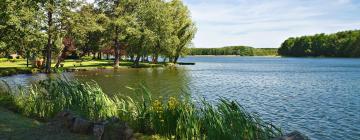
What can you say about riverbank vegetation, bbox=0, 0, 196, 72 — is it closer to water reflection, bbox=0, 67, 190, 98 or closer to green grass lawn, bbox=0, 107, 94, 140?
water reflection, bbox=0, 67, 190, 98

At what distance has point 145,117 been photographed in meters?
14.1

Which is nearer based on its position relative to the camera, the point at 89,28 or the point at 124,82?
the point at 124,82

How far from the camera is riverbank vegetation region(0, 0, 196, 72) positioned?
176 feet

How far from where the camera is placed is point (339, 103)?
3008cm

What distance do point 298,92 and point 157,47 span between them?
172 feet

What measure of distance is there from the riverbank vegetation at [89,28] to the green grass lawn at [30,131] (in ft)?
125

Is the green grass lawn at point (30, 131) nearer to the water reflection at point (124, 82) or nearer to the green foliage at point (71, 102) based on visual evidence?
the green foliage at point (71, 102)

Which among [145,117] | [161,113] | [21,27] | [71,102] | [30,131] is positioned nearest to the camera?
[161,113]

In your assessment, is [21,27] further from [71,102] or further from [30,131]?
[30,131]

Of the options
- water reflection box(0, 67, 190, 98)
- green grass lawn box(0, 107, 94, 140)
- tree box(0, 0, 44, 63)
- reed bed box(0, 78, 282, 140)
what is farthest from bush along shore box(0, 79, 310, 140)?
tree box(0, 0, 44, 63)

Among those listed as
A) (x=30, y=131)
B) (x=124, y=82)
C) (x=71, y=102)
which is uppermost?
(x=71, y=102)

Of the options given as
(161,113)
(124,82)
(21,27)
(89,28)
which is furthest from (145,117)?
(89,28)

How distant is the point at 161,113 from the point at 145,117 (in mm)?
836

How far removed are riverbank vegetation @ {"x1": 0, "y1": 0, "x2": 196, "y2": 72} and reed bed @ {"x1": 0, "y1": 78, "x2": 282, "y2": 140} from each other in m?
36.0
